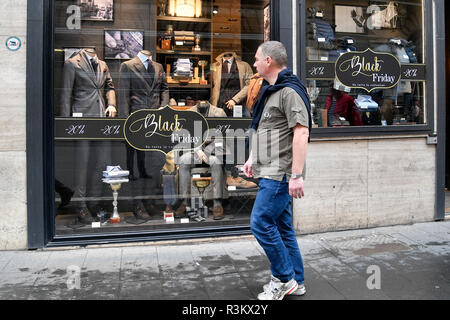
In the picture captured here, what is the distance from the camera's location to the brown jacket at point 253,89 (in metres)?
6.07

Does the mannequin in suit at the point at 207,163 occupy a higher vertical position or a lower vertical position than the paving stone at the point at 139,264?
higher

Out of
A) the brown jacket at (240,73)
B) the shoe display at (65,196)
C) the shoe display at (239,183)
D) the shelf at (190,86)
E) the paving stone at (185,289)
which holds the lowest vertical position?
the paving stone at (185,289)

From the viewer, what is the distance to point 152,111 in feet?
18.6

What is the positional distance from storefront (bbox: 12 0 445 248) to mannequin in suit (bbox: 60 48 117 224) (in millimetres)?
15

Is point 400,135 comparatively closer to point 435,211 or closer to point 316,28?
point 435,211

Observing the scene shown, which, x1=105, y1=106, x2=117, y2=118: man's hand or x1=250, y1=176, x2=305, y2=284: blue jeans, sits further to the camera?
x1=105, y1=106, x2=117, y2=118: man's hand

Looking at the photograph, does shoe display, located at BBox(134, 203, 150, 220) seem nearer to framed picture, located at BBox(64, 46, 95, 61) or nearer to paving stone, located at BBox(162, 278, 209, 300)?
paving stone, located at BBox(162, 278, 209, 300)

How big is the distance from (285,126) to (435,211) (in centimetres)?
390

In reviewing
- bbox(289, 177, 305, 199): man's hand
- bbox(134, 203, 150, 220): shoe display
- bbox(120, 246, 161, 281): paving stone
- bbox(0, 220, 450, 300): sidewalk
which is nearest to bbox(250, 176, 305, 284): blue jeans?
bbox(289, 177, 305, 199): man's hand

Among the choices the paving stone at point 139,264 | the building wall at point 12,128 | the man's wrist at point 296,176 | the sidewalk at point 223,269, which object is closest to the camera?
the man's wrist at point 296,176

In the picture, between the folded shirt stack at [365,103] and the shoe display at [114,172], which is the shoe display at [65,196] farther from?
the folded shirt stack at [365,103]

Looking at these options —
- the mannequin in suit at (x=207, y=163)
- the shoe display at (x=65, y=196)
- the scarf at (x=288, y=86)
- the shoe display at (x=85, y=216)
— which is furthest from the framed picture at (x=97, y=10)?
the scarf at (x=288, y=86)

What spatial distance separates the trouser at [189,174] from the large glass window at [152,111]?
0.04ft

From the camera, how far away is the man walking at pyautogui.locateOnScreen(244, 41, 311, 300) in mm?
3441
